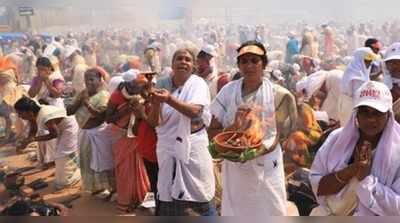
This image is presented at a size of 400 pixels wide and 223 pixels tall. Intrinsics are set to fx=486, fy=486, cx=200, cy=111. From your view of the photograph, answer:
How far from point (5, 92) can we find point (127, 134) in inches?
80.5

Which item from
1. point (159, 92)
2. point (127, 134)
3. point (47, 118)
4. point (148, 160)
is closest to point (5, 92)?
point (47, 118)

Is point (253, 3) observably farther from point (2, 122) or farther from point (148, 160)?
point (2, 122)

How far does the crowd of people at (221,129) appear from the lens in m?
1.62

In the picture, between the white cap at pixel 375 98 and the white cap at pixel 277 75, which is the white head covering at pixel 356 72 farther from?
the white cap at pixel 375 98

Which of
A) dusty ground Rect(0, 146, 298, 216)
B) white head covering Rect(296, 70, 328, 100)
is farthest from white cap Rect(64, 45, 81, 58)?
white head covering Rect(296, 70, 328, 100)

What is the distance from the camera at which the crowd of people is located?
1.62m

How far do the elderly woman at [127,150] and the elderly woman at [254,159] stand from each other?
2.92ft

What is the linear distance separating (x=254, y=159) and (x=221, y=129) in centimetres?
26

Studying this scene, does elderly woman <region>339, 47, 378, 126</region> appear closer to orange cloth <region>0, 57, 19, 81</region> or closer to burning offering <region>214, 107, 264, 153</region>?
burning offering <region>214, 107, 264, 153</region>

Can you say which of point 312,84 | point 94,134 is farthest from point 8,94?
point 312,84

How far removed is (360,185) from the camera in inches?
61.4

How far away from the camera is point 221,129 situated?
7.66ft

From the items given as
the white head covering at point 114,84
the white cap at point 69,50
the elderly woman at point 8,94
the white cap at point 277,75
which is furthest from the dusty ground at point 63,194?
the white cap at point 277,75

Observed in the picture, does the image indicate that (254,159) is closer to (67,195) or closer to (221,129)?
(221,129)
